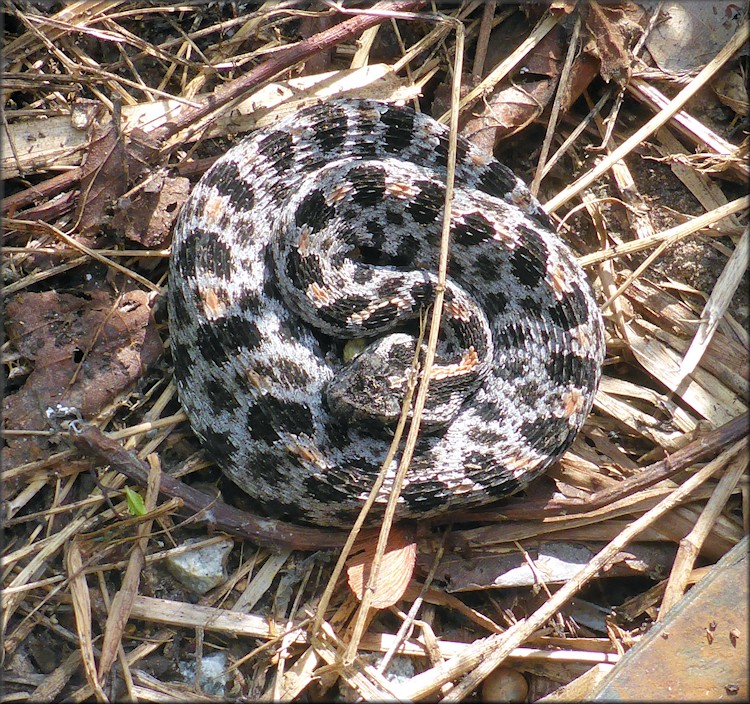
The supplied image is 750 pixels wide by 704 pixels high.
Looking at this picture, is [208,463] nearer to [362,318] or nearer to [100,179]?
[362,318]

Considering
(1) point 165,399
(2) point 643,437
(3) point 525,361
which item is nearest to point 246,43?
(1) point 165,399

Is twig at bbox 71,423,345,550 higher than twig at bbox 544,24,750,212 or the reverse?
the reverse

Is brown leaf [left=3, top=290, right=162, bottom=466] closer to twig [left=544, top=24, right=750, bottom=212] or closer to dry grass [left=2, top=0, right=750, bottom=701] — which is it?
dry grass [left=2, top=0, right=750, bottom=701]

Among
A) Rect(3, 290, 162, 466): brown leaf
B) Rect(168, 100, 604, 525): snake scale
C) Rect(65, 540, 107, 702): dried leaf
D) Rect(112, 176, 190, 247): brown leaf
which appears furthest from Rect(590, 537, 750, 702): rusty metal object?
Rect(112, 176, 190, 247): brown leaf

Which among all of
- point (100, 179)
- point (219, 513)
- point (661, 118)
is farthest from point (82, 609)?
point (661, 118)

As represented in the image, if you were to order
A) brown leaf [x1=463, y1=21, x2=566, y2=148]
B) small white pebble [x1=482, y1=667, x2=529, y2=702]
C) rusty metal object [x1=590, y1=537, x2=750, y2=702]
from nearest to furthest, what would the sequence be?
rusty metal object [x1=590, y1=537, x2=750, y2=702] < small white pebble [x1=482, y1=667, x2=529, y2=702] < brown leaf [x1=463, y1=21, x2=566, y2=148]
